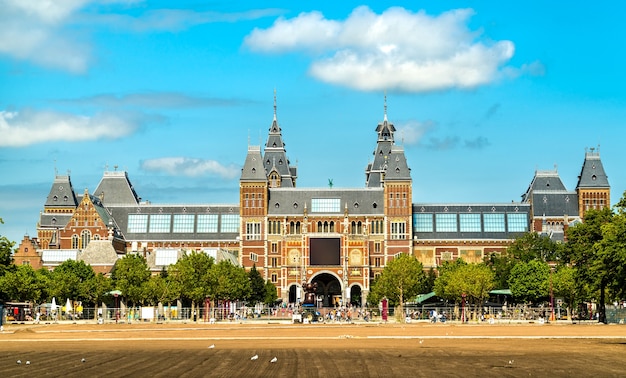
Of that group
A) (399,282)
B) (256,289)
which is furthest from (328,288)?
(399,282)

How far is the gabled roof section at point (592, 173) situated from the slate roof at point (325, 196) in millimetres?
34245

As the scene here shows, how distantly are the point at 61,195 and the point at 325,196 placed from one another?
48.0 metres

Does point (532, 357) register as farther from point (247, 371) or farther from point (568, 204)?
point (568, 204)

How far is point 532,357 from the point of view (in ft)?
172

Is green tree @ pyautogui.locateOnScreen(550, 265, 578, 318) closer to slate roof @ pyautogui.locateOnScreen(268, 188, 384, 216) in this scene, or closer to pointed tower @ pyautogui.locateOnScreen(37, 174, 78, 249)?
slate roof @ pyautogui.locateOnScreen(268, 188, 384, 216)

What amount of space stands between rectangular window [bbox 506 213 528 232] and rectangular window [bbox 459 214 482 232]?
517cm

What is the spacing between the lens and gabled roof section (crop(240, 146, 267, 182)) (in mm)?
181500

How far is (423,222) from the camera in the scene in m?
184

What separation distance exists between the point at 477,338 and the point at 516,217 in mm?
115456

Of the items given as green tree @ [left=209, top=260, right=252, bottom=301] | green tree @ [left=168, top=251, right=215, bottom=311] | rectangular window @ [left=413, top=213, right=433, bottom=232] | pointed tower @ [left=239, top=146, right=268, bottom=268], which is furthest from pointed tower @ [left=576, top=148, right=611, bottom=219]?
green tree @ [left=168, top=251, right=215, bottom=311]

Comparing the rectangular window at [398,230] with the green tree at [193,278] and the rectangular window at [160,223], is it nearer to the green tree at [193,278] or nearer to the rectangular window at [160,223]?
the rectangular window at [160,223]

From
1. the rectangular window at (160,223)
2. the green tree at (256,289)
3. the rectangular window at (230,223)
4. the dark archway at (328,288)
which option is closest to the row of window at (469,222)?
the dark archway at (328,288)

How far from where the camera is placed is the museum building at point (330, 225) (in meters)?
177

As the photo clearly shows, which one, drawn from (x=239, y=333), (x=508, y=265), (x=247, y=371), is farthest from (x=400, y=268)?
(x=247, y=371)
